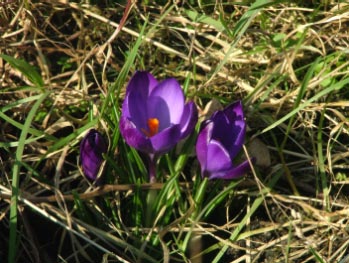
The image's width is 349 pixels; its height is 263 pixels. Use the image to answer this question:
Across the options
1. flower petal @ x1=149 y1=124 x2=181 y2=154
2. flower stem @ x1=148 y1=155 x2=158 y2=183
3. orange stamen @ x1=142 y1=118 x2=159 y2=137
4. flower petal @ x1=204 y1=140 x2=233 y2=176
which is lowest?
flower stem @ x1=148 y1=155 x2=158 y2=183

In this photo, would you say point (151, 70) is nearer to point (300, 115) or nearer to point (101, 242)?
point (300, 115)

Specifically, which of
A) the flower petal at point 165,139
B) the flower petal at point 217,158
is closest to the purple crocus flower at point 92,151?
the flower petal at point 165,139

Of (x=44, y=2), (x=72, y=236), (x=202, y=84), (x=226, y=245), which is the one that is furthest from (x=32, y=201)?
(x=44, y=2)

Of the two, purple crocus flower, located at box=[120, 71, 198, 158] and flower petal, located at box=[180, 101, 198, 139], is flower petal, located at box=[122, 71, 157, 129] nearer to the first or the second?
purple crocus flower, located at box=[120, 71, 198, 158]

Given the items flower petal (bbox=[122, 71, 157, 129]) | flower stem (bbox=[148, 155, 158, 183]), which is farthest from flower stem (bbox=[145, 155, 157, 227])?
flower petal (bbox=[122, 71, 157, 129])

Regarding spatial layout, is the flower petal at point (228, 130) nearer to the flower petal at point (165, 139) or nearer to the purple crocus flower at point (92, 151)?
the flower petal at point (165, 139)

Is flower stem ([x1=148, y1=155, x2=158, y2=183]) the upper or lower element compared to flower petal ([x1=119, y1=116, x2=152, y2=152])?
lower

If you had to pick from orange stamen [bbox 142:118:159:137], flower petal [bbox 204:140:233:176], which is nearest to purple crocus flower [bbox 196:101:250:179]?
flower petal [bbox 204:140:233:176]

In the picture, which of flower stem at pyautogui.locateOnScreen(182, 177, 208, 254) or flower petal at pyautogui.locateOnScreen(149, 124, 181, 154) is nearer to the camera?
flower petal at pyautogui.locateOnScreen(149, 124, 181, 154)
